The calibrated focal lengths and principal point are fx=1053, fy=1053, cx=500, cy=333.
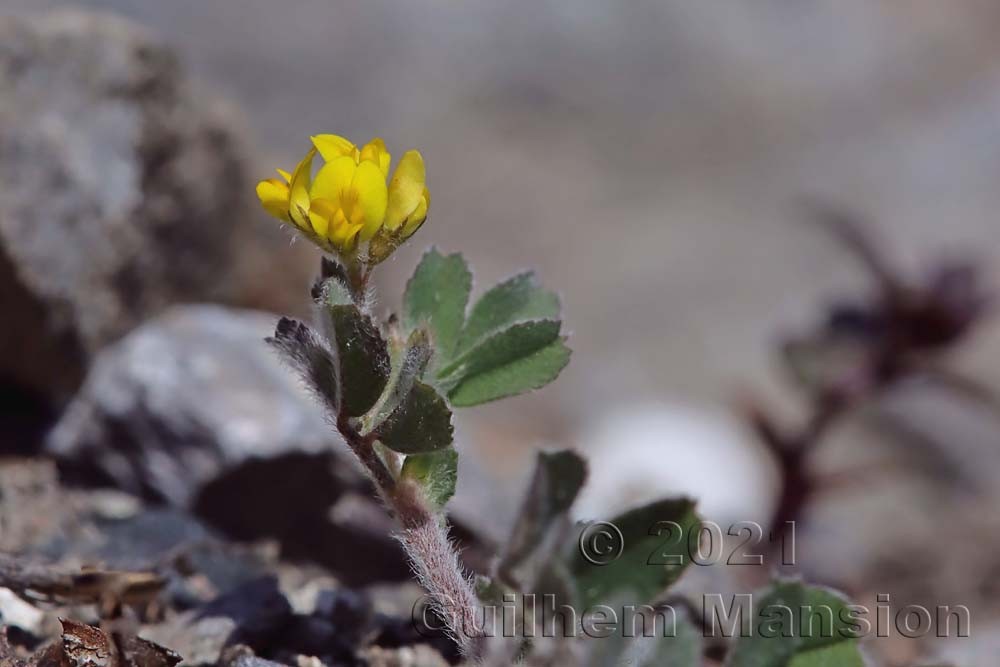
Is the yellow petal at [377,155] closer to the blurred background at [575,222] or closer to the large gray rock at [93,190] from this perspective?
the blurred background at [575,222]

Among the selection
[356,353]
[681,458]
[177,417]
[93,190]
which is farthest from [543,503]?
[681,458]

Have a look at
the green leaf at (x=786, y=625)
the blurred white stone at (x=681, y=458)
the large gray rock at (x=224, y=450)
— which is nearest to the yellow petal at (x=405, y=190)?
the green leaf at (x=786, y=625)

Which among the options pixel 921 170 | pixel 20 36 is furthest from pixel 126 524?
pixel 921 170

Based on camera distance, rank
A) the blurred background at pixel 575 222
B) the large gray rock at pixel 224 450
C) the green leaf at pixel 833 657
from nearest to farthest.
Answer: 1. the green leaf at pixel 833 657
2. the large gray rock at pixel 224 450
3. the blurred background at pixel 575 222

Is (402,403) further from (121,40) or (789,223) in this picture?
(789,223)

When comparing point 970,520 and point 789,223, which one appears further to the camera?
point 789,223

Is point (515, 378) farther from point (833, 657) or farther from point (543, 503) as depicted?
point (833, 657)
